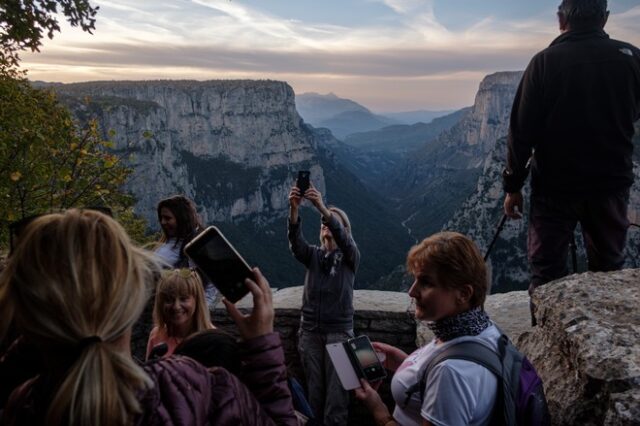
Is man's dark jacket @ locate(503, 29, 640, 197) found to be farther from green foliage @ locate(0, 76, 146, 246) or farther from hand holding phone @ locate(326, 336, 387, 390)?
green foliage @ locate(0, 76, 146, 246)

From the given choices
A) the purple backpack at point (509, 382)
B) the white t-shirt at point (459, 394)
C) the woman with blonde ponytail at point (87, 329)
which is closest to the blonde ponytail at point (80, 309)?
the woman with blonde ponytail at point (87, 329)

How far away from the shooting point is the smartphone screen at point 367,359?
240 cm

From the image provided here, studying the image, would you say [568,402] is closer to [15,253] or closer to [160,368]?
[160,368]

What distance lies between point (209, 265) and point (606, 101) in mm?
2669

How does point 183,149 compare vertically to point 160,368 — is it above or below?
below

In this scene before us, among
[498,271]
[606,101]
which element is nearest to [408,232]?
[498,271]

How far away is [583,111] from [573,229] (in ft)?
2.47

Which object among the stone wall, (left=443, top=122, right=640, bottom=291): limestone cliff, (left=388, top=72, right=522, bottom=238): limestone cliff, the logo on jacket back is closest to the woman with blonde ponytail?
the stone wall

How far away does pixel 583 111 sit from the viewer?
3092 millimetres

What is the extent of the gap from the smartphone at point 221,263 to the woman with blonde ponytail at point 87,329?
1.56 feet

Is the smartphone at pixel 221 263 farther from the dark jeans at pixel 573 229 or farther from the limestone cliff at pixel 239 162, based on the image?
the limestone cliff at pixel 239 162

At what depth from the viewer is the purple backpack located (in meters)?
1.80

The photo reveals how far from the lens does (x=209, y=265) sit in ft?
6.40

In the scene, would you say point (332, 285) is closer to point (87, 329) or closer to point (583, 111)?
point (583, 111)
